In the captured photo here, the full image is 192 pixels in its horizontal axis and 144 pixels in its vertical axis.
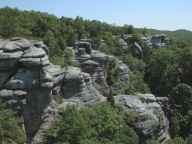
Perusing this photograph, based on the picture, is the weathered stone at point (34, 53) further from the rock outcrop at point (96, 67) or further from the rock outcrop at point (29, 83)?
the rock outcrop at point (96, 67)

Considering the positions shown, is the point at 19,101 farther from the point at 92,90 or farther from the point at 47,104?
the point at 92,90

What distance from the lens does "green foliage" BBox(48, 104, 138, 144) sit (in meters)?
26.7

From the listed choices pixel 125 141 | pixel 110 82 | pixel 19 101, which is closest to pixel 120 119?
pixel 125 141

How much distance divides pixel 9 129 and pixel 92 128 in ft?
23.2

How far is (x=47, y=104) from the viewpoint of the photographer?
28422mm

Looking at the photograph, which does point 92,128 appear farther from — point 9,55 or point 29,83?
point 9,55

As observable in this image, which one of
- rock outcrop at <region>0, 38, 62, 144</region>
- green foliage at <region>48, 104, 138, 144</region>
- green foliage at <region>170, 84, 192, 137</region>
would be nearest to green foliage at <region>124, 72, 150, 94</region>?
green foliage at <region>170, 84, 192, 137</region>

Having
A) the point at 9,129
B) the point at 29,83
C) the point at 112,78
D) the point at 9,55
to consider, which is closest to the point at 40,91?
the point at 29,83

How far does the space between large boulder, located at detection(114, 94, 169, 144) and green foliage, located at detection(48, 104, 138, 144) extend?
1.40 metres

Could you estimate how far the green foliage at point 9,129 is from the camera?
25.2 m

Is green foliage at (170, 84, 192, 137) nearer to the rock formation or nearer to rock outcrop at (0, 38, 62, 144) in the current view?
the rock formation

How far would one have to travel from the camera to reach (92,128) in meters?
28.1

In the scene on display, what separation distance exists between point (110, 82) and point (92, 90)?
9937 mm

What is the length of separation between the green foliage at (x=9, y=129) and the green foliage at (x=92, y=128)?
2.69 meters
